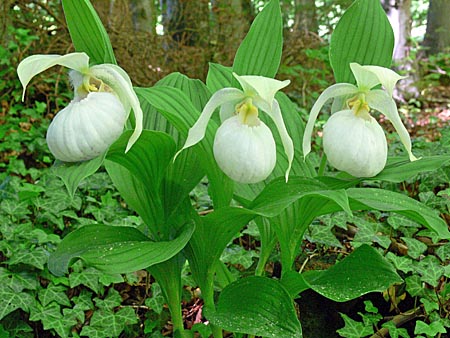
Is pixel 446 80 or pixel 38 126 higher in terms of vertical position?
pixel 38 126

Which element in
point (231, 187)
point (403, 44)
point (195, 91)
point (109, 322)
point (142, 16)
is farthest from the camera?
point (403, 44)

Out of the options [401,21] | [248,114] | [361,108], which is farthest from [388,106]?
[401,21]

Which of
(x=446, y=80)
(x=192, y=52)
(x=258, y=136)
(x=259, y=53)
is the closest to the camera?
(x=258, y=136)

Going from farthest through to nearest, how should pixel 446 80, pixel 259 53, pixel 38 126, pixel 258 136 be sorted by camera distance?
pixel 446 80 < pixel 38 126 < pixel 259 53 < pixel 258 136

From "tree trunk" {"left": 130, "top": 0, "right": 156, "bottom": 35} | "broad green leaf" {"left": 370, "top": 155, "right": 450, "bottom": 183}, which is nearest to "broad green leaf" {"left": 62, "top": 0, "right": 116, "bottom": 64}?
"broad green leaf" {"left": 370, "top": 155, "right": 450, "bottom": 183}

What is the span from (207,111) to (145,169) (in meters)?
0.19

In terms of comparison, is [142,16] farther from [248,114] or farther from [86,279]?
[248,114]

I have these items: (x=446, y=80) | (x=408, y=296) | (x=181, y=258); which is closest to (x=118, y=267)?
(x=181, y=258)

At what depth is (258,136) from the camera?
819mm

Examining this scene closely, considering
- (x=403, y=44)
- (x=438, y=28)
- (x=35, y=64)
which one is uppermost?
(x=35, y=64)

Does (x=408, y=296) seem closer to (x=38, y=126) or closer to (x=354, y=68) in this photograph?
(x=354, y=68)

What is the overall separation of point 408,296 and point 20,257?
105cm

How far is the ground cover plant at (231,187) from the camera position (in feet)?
2.69

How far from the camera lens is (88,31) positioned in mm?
906
